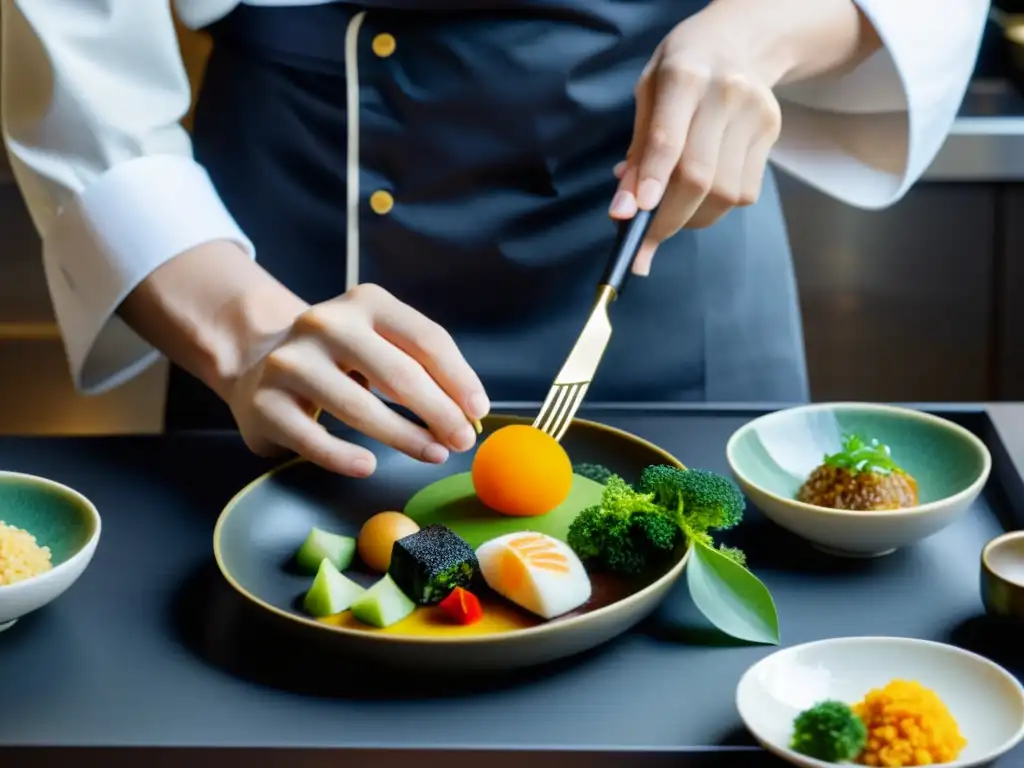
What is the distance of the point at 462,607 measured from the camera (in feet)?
2.62

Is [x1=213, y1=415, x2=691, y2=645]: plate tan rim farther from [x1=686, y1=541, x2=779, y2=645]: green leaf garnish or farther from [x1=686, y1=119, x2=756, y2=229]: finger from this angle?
[x1=686, y1=119, x2=756, y2=229]: finger

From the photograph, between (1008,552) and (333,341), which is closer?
(1008,552)

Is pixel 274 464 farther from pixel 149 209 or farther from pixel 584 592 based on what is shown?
pixel 584 592

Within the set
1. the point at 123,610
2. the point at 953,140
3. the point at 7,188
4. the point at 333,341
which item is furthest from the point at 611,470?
the point at 7,188

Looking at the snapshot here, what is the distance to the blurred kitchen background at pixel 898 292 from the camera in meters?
2.01

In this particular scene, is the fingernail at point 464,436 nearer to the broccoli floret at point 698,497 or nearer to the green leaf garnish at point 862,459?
the broccoli floret at point 698,497

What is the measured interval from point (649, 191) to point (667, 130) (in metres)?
0.05

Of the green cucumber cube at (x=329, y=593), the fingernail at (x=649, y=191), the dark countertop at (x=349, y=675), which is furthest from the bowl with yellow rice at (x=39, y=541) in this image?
the fingernail at (x=649, y=191)

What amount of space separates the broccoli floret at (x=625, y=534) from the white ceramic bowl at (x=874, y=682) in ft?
0.43

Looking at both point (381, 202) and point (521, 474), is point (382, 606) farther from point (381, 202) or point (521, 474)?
point (381, 202)

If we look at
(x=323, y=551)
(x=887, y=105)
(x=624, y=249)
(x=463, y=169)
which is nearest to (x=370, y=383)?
(x=323, y=551)

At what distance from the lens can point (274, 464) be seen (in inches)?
41.3

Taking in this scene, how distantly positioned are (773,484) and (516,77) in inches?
17.6

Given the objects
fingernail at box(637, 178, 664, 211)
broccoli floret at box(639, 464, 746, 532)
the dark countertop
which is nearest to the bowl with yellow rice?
the dark countertop
